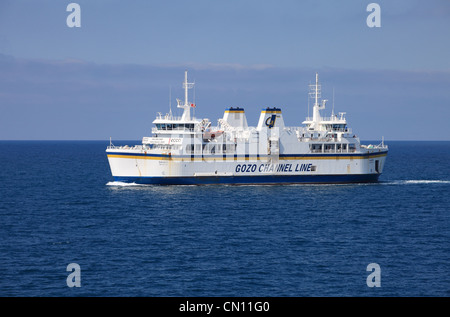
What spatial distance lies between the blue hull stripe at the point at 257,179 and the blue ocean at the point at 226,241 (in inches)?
30.5

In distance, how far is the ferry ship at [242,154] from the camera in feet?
199

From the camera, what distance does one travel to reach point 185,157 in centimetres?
6075

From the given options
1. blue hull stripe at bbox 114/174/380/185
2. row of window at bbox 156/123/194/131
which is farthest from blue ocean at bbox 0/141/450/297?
row of window at bbox 156/123/194/131

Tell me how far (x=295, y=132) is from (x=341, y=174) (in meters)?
6.71

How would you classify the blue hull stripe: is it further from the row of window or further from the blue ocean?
the row of window

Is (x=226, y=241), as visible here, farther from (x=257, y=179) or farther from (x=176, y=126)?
(x=176, y=126)

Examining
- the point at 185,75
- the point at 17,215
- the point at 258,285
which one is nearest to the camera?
the point at 258,285

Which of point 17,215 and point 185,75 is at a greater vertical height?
point 185,75

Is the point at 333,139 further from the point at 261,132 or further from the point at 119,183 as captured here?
the point at 119,183

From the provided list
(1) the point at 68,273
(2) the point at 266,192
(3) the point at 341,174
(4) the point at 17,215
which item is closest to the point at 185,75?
(2) the point at 266,192

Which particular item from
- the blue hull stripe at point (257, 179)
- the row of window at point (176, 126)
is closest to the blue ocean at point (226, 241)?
the blue hull stripe at point (257, 179)

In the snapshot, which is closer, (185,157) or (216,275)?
(216,275)

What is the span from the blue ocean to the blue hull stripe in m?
0.77

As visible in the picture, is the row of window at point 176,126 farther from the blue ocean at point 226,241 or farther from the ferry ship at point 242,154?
the blue ocean at point 226,241
